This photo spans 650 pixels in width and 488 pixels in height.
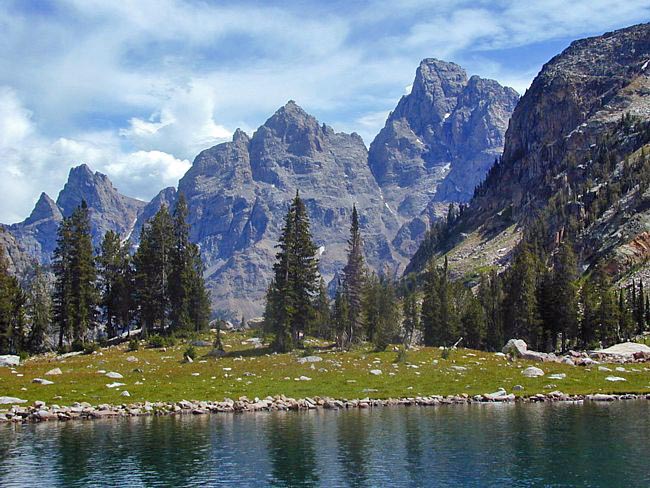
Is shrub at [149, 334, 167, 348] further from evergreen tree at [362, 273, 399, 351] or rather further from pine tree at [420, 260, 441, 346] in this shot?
pine tree at [420, 260, 441, 346]

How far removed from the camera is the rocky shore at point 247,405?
156 feet

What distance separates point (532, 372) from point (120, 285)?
63.6 meters

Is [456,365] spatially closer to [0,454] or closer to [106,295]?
[0,454]

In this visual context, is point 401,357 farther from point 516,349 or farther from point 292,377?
point 516,349

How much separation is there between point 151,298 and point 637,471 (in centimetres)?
7682

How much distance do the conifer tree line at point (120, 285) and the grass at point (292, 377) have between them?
20.0 metres

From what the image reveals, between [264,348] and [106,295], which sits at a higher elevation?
[106,295]

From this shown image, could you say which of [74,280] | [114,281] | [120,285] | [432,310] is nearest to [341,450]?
[74,280]

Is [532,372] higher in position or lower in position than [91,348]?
lower

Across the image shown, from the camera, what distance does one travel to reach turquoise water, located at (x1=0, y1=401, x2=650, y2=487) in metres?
31.8

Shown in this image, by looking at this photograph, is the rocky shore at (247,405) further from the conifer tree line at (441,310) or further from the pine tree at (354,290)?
the pine tree at (354,290)

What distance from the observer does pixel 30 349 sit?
100m

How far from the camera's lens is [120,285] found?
101125 mm

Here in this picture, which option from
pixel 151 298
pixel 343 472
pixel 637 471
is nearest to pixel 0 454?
pixel 343 472
